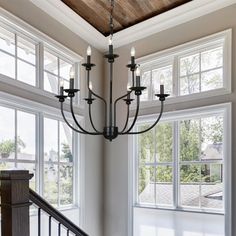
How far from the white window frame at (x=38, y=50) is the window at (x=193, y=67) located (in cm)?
96

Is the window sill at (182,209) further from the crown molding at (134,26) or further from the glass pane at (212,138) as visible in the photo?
the crown molding at (134,26)

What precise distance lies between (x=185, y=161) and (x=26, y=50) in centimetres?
242

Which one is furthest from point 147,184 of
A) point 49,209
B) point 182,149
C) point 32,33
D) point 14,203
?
point 14,203

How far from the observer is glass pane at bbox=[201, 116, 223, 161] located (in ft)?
12.1

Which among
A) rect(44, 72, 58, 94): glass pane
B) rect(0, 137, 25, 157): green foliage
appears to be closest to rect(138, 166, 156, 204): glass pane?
rect(44, 72, 58, 94): glass pane

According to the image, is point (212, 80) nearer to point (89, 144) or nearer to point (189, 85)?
point (189, 85)

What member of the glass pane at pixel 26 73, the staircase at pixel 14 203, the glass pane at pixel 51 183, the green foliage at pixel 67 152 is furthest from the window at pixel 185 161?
the staircase at pixel 14 203

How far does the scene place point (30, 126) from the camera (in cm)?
362

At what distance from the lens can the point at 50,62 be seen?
13.2ft

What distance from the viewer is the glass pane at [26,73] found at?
350 centimetres

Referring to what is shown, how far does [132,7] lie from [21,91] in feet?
5.84

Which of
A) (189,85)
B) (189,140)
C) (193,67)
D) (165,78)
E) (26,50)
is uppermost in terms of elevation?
(26,50)

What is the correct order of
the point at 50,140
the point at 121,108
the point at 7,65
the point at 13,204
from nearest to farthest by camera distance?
the point at 13,204, the point at 7,65, the point at 50,140, the point at 121,108

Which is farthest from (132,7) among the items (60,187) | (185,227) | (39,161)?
(185,227)
